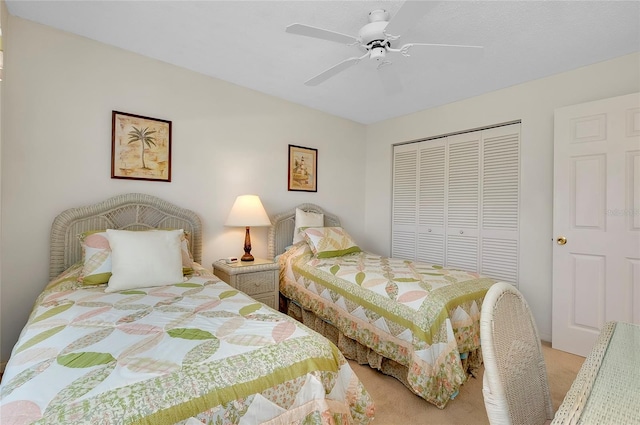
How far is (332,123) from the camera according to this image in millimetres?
3994

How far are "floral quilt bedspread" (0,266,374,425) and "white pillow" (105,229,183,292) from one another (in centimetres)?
29

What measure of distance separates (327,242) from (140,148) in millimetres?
1929

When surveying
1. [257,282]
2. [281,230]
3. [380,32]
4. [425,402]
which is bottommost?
[425,402]

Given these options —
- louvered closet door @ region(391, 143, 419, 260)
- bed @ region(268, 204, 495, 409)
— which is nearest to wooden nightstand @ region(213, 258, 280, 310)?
bed @ region(268, 204, 495, 409)

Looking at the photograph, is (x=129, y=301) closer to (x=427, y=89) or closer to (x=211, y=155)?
(x=211, y=155)

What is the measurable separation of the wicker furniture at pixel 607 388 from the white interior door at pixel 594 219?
6.02ft

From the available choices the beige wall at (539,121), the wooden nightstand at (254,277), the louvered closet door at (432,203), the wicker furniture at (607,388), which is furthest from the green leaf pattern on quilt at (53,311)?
the beige wall at (539,121)

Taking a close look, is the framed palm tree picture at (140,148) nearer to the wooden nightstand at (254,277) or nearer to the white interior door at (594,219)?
the wooden nightstand at (254,277)

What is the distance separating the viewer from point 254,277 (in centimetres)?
268

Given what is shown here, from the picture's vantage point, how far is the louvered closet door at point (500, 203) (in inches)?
118

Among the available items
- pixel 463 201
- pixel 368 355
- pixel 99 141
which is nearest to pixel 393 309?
pixel 368 355

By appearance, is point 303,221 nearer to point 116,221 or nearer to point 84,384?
point 116,221

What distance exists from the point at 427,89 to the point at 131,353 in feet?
10.6

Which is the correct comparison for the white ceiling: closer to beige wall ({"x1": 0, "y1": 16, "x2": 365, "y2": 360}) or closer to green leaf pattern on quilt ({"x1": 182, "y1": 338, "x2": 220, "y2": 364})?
beige wall ({"x1": 0, "y1": 16, "x2": 365, "y2": 360})
